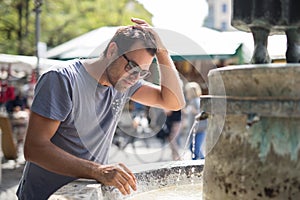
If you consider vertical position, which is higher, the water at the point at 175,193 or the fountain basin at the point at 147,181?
the fountain basin at the point at 147,181

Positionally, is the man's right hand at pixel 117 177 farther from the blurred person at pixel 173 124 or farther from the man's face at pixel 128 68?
the blurred person at pixel 173 124

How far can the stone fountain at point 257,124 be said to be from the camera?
180cm

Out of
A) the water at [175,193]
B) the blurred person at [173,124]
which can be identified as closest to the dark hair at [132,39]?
the water at [175,193]

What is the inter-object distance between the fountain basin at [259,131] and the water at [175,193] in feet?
2.72

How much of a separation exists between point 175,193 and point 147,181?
20 centimetres

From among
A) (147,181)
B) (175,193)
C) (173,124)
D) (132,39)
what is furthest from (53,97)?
(173,124)

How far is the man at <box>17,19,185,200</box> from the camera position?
2188 millimetres

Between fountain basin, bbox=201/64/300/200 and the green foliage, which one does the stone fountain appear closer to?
fountain basin, bbox=201/64/300/200

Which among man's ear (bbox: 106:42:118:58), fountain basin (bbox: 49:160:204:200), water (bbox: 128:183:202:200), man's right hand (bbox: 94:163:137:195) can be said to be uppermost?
man's ear (bbox: 106:42:118:58)

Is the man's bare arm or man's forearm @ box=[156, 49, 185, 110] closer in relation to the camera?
the man's bare arm

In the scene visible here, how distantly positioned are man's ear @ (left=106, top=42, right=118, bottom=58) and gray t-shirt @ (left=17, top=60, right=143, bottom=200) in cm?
17

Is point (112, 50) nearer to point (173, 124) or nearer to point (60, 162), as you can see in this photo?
point (60, 162)

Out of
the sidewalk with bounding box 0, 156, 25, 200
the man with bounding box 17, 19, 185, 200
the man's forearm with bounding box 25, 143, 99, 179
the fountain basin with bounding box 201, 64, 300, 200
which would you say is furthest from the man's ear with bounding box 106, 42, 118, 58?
the sidewalk with bounding box 0, 156, 25, 200

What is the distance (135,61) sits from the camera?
98.2 inches
